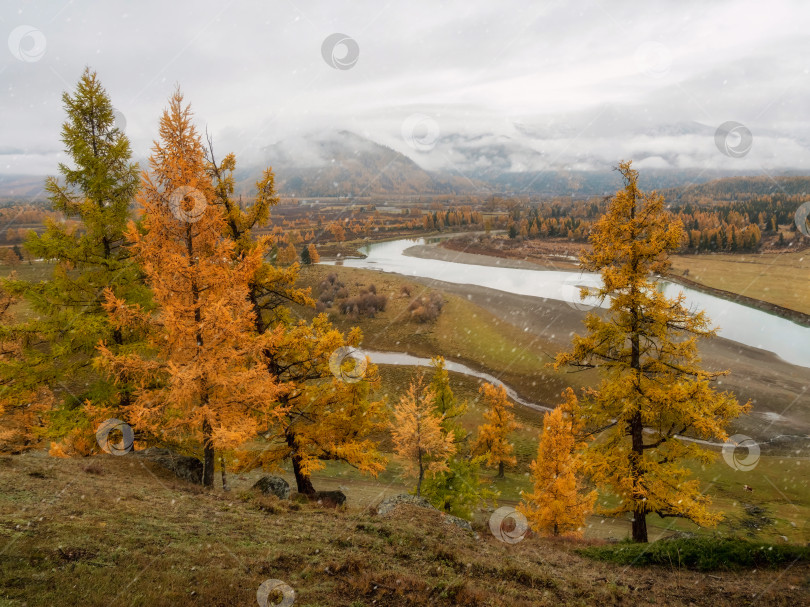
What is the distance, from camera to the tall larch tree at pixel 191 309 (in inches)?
420

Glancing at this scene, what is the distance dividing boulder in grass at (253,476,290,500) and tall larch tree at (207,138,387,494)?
75 centimetres

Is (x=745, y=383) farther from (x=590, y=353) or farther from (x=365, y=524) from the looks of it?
(x=365, y=524)

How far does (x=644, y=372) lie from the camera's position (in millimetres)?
13922

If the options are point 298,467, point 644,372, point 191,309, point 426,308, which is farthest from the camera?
point 426,308

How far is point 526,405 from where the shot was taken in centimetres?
4206

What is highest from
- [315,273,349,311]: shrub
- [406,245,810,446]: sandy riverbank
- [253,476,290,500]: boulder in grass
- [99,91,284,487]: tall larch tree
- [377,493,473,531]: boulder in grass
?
[99,91,284,487]: tall larch tree

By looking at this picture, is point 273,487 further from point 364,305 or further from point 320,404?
point 364,305

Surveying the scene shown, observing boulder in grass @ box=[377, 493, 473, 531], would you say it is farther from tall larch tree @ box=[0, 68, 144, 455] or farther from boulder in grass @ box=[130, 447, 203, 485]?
tall larch tree @ box=[0, 68, 144, 455]

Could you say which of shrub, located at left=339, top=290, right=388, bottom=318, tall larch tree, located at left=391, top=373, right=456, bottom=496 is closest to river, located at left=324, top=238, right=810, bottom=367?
tall larch tree, located at left=391, top=373, right=456, bottom=496

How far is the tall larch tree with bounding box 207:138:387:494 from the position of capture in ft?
44.6

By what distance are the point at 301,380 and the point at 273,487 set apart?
4.05 metres

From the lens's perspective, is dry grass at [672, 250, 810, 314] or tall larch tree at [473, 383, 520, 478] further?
dry grass at [672, 250, 810, 314]

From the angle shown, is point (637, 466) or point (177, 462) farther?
point (177, 462)

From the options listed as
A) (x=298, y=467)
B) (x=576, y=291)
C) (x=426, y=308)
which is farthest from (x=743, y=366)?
(x=298, y=467)
